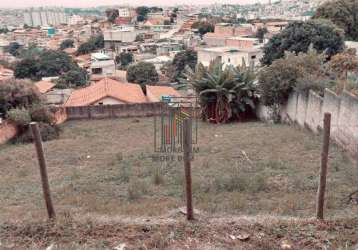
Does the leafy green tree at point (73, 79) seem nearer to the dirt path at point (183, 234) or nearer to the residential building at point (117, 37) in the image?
the dirt path at point (183, 234)

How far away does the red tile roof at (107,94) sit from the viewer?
705 inches

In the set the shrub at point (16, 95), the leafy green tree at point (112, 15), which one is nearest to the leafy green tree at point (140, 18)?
the leafy green tree at point (112, 15)

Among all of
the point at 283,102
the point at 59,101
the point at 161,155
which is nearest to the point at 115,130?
the point at 161,155

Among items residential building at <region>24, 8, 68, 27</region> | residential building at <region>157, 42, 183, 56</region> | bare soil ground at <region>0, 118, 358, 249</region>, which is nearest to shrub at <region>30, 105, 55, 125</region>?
bare soil ground at <region>0, 118, 358, 249</region>

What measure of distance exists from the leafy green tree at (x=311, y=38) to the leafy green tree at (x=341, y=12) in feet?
21.1

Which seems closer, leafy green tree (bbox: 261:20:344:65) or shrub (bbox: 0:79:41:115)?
shrub (bbox: 0:79:41:115)

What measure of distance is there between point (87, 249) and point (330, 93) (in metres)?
7.22

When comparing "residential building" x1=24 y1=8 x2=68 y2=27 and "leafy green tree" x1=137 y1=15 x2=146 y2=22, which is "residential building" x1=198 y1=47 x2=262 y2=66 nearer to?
"leafy green tree" x1=137 y1=15 x2=146 y2=22

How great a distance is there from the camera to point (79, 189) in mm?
5566

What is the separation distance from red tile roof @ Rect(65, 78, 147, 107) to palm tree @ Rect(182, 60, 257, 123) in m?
5.50

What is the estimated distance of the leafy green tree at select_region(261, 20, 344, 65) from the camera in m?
20.3

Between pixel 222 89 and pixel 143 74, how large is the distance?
1842 centimetres

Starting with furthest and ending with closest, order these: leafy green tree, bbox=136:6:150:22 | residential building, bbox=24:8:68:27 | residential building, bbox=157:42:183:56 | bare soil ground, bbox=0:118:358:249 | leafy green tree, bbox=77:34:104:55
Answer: residential building, bbox=24:8:68:27 < leafy green tree, bbox=136:6:150:22 < leafy green tree, bbox=77:34:104:55 < residential building, bbox=157:42:183:56 < bare soil ground, bbox=0:118:358:249

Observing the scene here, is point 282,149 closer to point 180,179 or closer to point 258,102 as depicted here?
point 180,179
